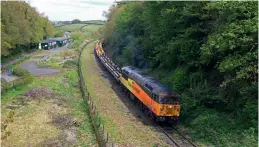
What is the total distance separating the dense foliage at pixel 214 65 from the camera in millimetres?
16812

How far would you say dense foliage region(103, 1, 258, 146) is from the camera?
16812mm

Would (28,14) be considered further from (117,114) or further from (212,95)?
(212,95)

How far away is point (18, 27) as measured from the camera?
55.6 m

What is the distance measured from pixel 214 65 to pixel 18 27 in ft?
138

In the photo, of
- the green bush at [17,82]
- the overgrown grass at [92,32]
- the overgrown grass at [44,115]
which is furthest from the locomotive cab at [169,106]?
the overgrown grass at [92,32]

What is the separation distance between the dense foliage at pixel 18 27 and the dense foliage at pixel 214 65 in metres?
21.8

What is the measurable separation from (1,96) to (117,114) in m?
10.4

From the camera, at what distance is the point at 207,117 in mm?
19109

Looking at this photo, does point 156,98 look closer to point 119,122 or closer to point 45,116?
point 119,122

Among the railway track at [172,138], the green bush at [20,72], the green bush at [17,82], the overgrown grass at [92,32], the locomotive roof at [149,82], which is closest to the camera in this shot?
the railway track at [172,138]

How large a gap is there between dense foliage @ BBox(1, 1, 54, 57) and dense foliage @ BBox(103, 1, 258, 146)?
21.8 metres

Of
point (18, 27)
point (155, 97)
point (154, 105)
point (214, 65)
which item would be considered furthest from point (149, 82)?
point (18, 27)

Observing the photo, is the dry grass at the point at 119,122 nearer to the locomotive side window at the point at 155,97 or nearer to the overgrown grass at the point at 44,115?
the overgrown grass at the point at 44,115

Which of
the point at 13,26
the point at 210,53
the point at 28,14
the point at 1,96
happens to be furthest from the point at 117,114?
the point at 28,14
